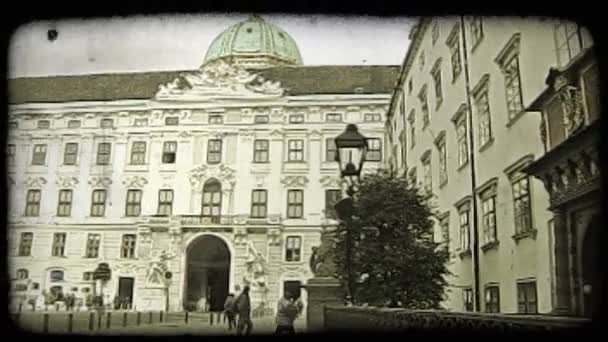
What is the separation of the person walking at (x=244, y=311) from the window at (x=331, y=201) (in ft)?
2.80

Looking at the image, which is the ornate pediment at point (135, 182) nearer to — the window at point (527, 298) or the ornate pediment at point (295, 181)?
the ornate pediment at point (295, 181)

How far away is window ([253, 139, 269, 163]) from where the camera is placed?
3.33m

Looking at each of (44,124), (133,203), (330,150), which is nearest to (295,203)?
(330,150)

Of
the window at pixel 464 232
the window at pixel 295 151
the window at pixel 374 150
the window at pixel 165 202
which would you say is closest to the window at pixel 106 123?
the window at pixel 165 202

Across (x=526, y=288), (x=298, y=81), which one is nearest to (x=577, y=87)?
(x=526, y=288)

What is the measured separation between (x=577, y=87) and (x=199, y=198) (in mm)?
1883

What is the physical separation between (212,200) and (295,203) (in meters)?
0.54

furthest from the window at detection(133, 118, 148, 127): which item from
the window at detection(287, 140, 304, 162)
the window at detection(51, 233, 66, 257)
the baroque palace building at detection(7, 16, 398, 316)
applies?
the window at detection(287, 140, 304, 162)

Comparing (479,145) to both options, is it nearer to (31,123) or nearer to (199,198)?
(199,198)

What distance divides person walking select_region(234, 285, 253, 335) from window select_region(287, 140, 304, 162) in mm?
893

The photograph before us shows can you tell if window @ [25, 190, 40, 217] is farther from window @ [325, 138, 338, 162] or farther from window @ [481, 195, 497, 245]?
window @ [481, 195, 497, 245]

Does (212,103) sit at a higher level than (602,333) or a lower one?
higher

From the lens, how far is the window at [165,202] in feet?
10.6

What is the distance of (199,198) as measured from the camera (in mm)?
3330
